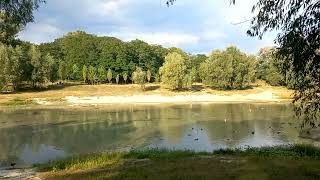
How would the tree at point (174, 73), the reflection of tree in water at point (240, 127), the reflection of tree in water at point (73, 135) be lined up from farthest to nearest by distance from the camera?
the tree at point (174, 73) → the reflection of tree in water at point (240, 127) → the reflection of tree in water at point (73, 135)

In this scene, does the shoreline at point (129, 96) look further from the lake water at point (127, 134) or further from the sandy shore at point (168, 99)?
the lake water at point (127, 134)

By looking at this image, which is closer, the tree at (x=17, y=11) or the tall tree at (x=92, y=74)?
the tree at (x=17, y=11)

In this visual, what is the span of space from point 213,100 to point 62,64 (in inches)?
1764

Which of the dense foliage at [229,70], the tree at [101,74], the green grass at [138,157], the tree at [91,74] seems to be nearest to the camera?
the green grass at [138,157]

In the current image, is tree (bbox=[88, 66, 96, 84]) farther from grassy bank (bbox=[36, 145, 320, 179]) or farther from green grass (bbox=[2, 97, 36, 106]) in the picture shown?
grassy bank (bbox=[36, 145, 320, 179])

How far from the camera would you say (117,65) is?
13525 centimetres

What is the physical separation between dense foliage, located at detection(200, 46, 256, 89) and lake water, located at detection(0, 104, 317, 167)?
57513 millimetres

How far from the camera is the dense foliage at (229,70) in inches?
4700

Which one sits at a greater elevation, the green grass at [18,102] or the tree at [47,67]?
the tree at [47,67]

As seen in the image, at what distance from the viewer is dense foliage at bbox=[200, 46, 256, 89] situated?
119375 millimetres

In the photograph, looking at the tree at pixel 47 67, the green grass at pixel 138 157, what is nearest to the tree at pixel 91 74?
the tree at pixel 47 67

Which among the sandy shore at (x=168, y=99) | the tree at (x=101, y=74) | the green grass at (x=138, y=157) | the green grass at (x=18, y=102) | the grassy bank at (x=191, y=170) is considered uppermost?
the tree at (x=101, y=74)

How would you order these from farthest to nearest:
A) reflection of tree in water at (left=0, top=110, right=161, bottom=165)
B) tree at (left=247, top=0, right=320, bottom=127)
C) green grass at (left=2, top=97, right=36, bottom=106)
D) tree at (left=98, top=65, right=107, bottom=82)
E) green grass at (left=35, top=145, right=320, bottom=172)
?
tree at (left=98, top=65, right=107, bottom=82) < green grass at (left=2, top=97, right=36, bottom=106) < reflection of tree in water at (left=0, top=110, right=161, bottom=165) < green grass at (left=35, top=145, right=320, bottom=172) < tree at (left=247, top=0, right=320, bottom=127)

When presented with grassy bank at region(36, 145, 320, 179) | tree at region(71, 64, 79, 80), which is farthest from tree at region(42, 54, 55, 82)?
grassy bank at region(36, 145, 320, 179)
